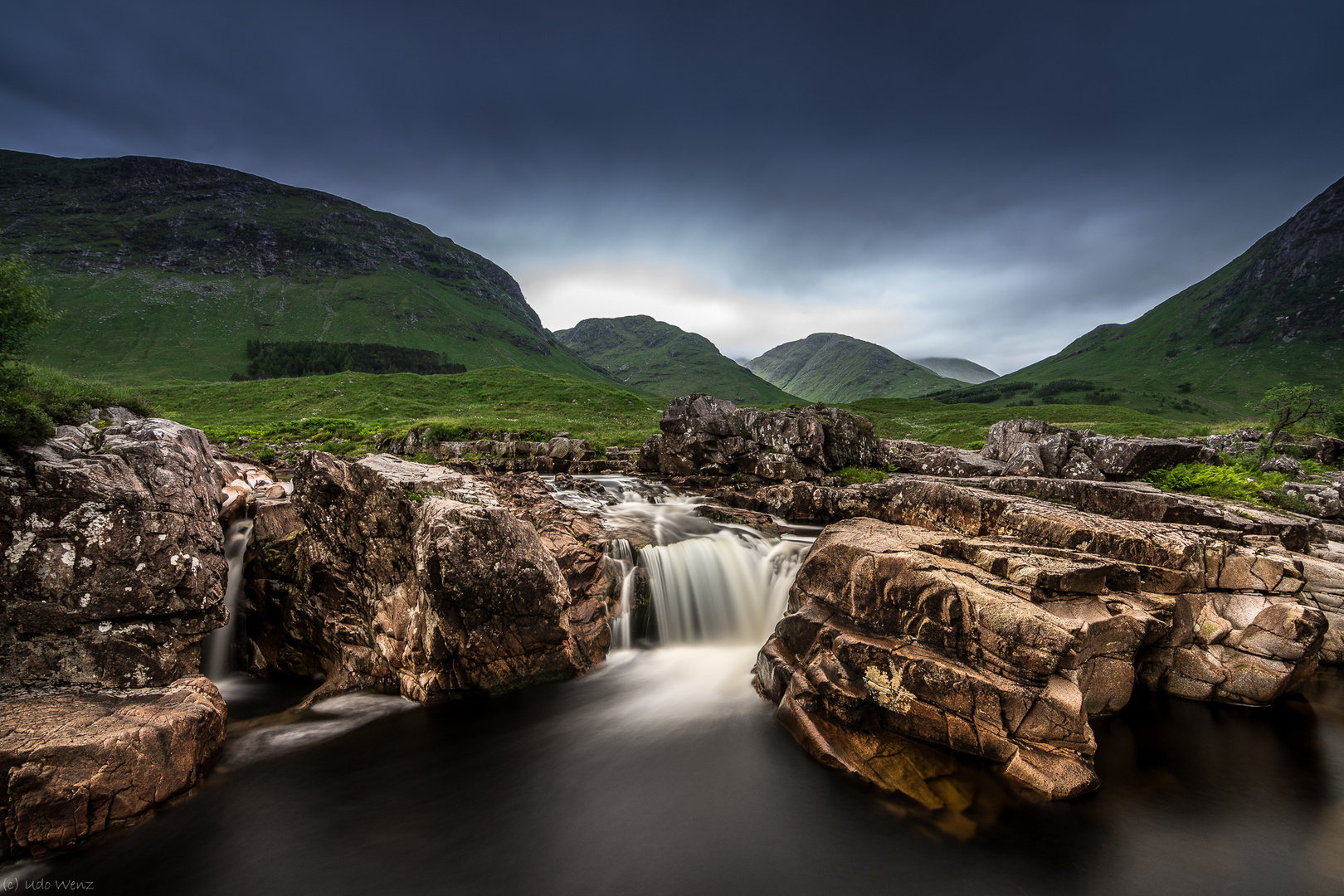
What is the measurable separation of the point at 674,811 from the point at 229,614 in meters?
11.7

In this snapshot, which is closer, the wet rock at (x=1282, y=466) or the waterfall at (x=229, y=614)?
the waterfall at (x=229, y=614)

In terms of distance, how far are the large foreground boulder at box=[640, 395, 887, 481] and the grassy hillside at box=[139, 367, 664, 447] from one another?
501 inches

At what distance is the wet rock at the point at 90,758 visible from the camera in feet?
22.9

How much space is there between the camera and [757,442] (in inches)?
1189

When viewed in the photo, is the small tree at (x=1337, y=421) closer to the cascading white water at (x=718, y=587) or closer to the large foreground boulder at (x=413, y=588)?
the cascading white water at (x=718, y=587)

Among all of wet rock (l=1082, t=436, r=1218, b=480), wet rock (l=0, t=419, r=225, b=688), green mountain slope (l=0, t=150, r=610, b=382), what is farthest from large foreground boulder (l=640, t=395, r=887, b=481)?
green mountain slope (l=0, t=150, r=610, b=382)

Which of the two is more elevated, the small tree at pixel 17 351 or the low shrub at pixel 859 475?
the small tree at pixel 17 351

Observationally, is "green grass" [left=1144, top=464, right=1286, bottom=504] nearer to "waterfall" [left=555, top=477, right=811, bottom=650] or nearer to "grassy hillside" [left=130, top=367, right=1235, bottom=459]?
Result: "waterfall" [left=555, top=477, right=811, bottom=650]

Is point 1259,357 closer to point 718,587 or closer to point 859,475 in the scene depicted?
point 859,475

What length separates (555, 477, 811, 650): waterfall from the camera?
15102 millimetres

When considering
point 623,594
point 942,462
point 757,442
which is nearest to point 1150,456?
point 942,462

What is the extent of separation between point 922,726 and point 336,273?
250 metres

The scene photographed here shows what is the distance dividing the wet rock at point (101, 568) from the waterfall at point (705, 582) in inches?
389

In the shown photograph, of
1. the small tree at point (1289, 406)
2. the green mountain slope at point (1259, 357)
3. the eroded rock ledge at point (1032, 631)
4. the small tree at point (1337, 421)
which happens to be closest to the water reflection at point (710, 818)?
the eroded rock ledge at point (1032, 631)
